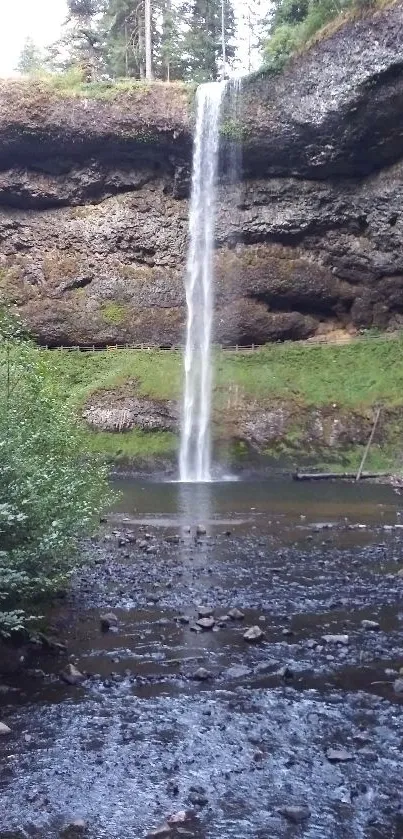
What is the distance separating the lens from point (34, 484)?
23.6ft

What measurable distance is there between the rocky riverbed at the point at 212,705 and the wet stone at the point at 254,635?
2 cm

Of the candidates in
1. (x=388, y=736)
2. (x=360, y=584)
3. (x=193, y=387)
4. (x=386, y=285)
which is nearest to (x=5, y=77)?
(x=193, y=387)

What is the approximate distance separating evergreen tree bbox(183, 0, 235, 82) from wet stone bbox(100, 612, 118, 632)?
40.0 metres

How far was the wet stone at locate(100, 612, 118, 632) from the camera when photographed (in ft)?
27.2

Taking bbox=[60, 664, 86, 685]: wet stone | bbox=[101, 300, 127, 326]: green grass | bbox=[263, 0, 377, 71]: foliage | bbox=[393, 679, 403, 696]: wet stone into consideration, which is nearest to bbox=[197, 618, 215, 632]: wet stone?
bbox=[60, 664, 86, 685]: wet stone

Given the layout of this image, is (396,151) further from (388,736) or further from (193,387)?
(388,736)

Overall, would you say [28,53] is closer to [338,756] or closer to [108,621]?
[108,621]

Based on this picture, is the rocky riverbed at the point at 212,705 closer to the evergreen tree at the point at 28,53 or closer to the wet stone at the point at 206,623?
the wet stone at the point at 206,623

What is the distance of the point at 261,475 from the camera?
28422 millimetres

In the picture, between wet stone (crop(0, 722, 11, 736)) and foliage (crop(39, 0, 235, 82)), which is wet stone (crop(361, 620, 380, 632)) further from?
foliage (crop(39, 0, 235, 82))

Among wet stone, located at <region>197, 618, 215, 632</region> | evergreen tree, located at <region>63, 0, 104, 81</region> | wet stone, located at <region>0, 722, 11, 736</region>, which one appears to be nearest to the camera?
wet stone, located at <region>0, 722, 11, 736</region>

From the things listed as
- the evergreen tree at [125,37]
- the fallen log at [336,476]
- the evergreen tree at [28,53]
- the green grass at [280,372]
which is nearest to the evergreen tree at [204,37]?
the evergreen tree at [125,37]

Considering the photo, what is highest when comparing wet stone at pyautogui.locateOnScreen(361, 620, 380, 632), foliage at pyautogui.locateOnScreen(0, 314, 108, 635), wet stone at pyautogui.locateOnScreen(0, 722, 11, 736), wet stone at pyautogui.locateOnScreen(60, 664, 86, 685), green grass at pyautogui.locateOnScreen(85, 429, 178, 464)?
foliage at pyautogui.locateOnScreen(0, 314, 108, 635)

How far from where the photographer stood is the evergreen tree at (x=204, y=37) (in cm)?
4278
